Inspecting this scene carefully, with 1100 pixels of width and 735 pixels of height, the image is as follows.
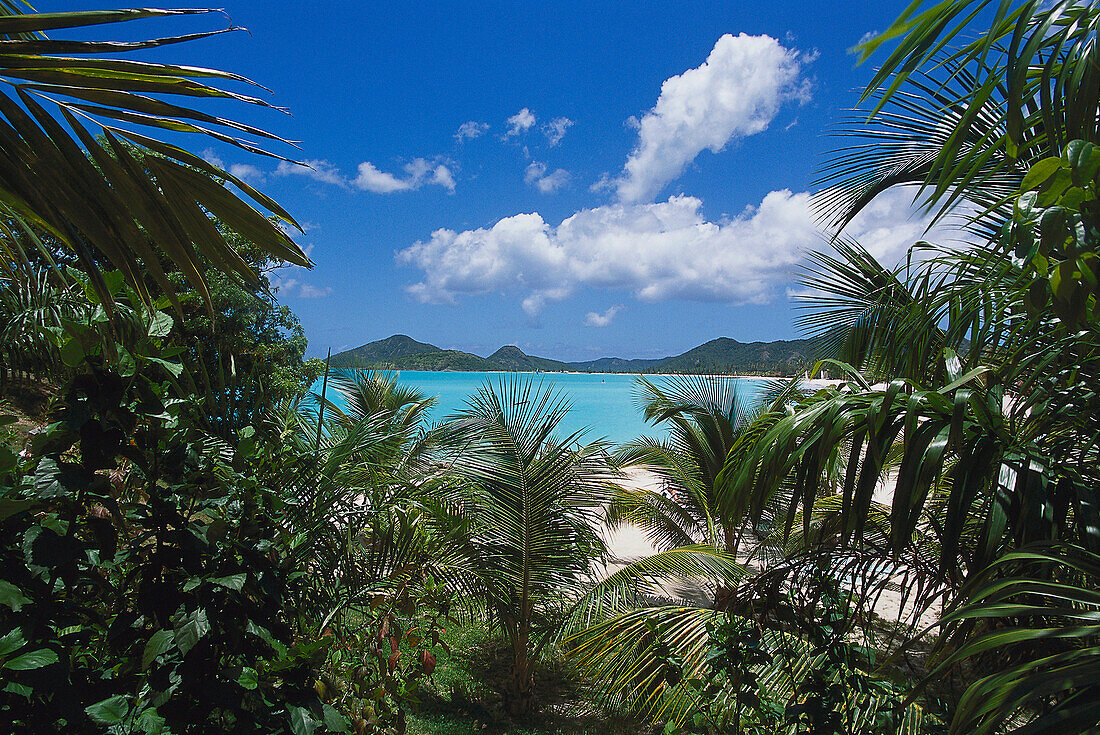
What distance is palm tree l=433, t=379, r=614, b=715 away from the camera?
414 cm

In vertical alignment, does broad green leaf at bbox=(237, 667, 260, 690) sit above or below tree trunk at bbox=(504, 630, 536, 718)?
above

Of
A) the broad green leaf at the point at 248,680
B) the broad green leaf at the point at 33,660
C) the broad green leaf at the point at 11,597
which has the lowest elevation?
the broad green leaf at the point at 248,680

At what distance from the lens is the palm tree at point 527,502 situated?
13.6 feet

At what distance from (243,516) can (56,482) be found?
53 cm

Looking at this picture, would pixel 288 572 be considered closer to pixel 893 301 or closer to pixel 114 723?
pixel 114 723

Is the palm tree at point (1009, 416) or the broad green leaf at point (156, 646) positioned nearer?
the palm tree at point (1009, 416)

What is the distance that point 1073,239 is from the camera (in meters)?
0.81

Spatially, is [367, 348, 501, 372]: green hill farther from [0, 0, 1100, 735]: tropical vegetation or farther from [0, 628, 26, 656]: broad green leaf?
[0, 628, 26, 656]: broad green leaf

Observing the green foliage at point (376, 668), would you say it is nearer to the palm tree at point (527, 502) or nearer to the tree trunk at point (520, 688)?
the palm tree at point (527, 502)

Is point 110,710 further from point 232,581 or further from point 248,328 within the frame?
point 248,328

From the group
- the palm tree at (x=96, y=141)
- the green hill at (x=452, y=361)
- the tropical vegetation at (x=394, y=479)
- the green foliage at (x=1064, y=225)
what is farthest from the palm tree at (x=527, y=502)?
the green hill at (x=452, y=361)

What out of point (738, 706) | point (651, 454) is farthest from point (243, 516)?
point (651, 454)

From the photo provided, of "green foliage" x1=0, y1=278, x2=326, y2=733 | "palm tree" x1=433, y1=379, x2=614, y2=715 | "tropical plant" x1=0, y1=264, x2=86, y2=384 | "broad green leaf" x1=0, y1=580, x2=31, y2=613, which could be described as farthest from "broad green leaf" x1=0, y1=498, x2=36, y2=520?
"palm tree" x1=433, y1=379, x2=614, y2=715

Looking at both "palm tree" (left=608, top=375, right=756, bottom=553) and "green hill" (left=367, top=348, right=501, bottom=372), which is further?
"green hill" (left=367, top=348, right=501, bottom=372)
